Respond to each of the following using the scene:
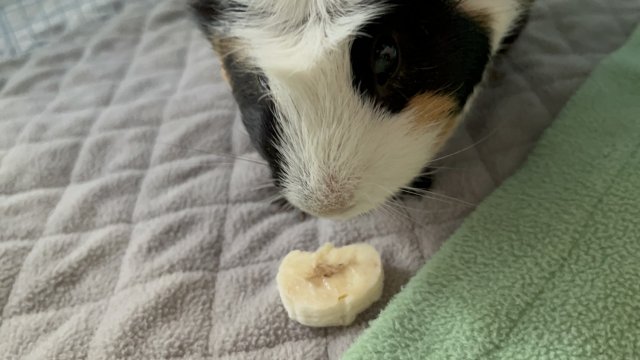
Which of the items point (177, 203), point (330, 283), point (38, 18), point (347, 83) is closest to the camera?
point (347, 83)

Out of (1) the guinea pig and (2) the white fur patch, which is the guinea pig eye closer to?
(1) the guinea pig

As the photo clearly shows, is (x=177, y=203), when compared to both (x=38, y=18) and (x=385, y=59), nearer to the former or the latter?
(x=385, y=59)

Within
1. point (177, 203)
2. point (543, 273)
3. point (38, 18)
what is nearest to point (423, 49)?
point (543, 273)

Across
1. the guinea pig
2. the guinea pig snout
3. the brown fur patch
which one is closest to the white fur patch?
the guinea pig

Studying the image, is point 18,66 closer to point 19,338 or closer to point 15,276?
point 15,276

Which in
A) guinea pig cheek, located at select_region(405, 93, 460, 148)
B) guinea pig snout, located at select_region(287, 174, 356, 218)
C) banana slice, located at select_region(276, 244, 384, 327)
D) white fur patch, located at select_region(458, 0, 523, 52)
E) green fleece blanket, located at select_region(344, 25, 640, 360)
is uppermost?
white fur patch, located at select_region(458, 0, 523, 52)

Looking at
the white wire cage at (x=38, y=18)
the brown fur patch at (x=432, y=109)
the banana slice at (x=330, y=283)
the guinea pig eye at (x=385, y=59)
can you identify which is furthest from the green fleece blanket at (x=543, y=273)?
the white wire cage at (x=38, y=18)

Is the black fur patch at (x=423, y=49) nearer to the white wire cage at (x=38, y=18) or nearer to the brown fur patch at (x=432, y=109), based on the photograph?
the brown fur patch at (x=432, y=109)
